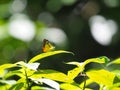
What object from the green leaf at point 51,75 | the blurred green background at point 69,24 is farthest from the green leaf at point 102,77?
the blurred green background at point 69,24

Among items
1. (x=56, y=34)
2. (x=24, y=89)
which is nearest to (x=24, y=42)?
(x=56, y=34)

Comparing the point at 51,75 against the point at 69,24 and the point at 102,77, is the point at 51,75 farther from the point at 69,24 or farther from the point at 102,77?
the point at 69,24

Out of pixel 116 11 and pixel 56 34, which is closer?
pixel 56 34

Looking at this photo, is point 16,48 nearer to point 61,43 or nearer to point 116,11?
point 61,43

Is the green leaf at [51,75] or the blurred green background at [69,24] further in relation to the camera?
the blurred green background at [69,24]

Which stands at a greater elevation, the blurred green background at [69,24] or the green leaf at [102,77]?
the blurred green background at [69,24]

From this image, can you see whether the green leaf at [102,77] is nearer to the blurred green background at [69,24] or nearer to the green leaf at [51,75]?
the green leaf at [51,75]

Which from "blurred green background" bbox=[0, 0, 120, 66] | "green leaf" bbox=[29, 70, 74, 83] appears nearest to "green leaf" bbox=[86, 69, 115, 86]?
"green leaf" bbox=[29, 70, 74, 83]

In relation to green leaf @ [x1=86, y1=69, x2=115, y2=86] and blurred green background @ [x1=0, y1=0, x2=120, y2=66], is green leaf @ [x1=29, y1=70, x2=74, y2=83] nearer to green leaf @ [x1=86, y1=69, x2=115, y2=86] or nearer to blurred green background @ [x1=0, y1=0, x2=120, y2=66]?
green leaf @ [x1=86, y1=69, x2=115, y2=86]
